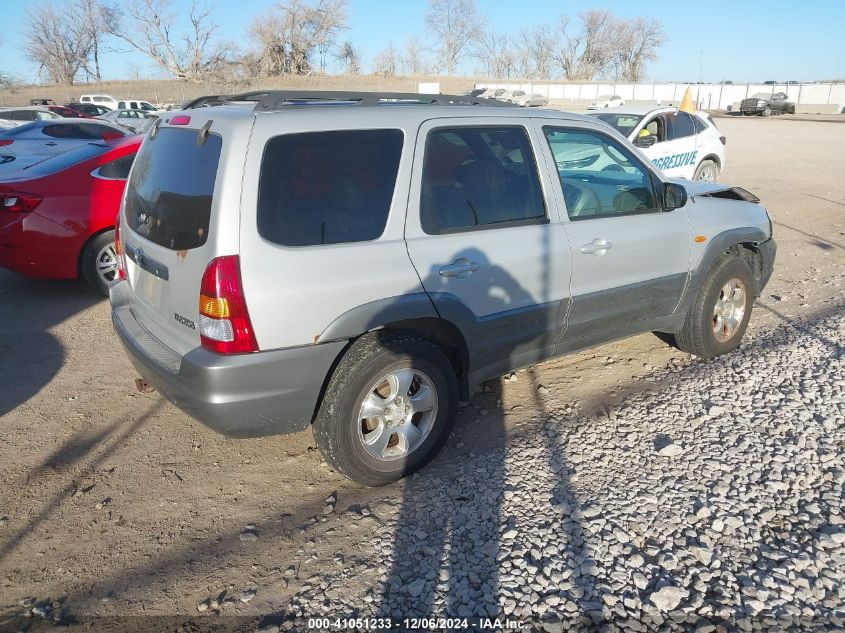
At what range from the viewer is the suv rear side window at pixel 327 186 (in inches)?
115

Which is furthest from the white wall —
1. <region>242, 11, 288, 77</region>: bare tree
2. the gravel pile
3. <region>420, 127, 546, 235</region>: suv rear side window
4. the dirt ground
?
the gravel pile

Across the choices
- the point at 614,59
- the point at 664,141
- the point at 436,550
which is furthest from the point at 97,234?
the point at 614,59

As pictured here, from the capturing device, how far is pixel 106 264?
646cm

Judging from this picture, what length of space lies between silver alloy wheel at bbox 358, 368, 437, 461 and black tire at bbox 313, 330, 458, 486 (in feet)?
0.09

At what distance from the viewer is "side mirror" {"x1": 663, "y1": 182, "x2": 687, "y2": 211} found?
4.26 m

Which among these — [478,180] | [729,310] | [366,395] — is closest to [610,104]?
[729,310]

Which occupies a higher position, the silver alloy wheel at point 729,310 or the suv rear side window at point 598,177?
the suv rear side window at point 598,177

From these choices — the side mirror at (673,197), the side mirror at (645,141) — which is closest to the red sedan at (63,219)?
the side mirror at (673,197)

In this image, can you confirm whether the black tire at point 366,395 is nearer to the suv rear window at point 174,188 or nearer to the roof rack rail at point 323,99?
the suv rear window at point 174,188

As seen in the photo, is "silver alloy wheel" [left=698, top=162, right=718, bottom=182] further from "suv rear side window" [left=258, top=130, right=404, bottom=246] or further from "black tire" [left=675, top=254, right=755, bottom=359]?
"suv rear side window" [left=258, top=130, right=404, bottom=246]

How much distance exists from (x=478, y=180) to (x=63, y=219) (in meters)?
4.50

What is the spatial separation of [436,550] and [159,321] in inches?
70.2

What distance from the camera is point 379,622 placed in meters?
2.55

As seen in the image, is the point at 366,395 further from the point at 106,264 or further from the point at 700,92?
the point at 700,92
